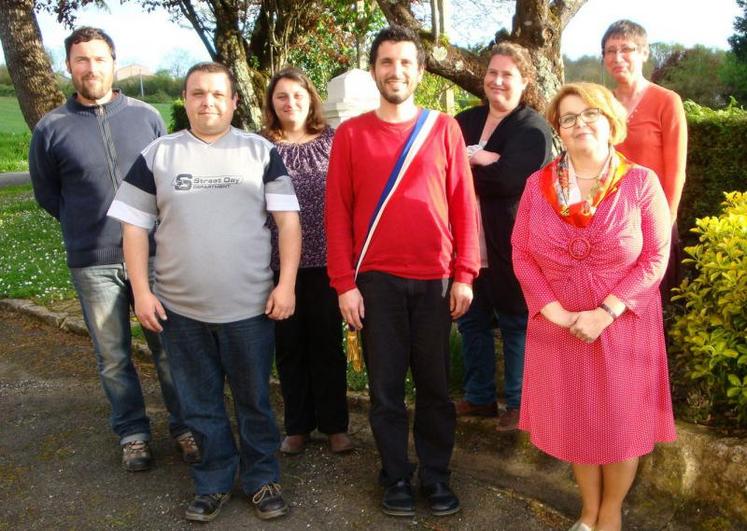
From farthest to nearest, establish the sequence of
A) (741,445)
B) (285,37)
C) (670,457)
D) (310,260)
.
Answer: (285,37) < (310,260) < (670,457) < (741,445)

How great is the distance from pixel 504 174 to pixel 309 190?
949 millimetres

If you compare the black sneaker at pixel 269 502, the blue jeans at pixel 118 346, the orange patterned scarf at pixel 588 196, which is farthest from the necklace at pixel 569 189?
the blue jeans at pixel 118 346

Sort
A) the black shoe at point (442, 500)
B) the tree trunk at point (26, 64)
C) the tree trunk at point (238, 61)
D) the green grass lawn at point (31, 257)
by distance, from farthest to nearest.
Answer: the tree trunk at point (238, 61), the tree trunk at point (26, 64), the green grass lawn at point (31, 257), the black shoe at point (442, 500)

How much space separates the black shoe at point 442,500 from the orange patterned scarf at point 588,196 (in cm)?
136

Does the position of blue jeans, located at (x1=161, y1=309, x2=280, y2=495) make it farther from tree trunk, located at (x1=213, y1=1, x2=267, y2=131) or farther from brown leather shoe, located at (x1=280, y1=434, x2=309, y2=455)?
tree trunk, located at (x1=213, y1=1, x2=267, y2=131)

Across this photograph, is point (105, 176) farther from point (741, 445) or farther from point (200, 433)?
point (741, 445)

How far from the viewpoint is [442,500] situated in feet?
10.7

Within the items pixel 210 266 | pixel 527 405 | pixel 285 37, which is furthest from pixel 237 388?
pixel 285 37

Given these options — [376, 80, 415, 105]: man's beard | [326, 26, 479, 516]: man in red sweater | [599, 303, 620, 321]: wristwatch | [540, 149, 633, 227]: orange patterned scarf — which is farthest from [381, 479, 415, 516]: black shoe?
[376, 80, 415, 105]: man's beard

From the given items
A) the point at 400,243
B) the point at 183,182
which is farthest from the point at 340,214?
the point at 183,182

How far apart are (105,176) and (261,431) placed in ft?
4.98

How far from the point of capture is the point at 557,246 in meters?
2.77

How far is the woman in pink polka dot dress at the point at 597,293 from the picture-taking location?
270 cm

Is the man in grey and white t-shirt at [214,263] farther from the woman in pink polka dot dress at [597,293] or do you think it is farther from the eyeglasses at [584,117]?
the eyeglasses at [584,117]
